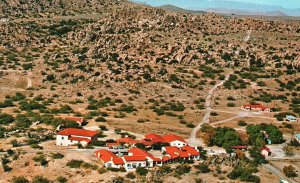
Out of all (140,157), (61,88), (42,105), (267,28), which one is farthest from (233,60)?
(140,157)

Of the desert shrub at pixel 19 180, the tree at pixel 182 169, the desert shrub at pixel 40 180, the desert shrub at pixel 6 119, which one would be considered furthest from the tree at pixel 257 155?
the desert shrub at pixel 6 119

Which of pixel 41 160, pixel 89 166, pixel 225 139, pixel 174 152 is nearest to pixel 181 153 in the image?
pixel 174 152

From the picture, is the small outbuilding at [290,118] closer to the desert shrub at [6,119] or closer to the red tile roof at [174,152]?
the red tile roof at [174,152]

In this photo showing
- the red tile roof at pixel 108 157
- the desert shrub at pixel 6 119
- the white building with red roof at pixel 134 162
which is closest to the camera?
the white building with red roof at pixel 134 162

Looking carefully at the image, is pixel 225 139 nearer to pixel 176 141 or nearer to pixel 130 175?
pixel 176 141

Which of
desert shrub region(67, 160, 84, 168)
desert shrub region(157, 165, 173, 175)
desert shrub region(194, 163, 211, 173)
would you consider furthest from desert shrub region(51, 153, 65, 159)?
desert shrub region(194, 163, 211, 173)
